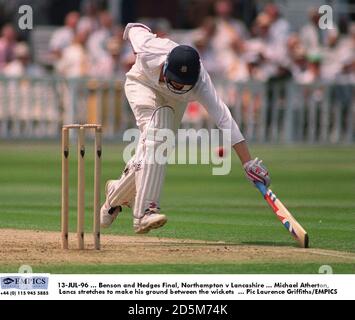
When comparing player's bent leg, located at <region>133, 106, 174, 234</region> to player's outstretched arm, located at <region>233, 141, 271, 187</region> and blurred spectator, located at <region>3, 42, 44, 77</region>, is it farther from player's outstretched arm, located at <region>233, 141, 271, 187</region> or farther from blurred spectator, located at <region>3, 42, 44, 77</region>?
blurred spectator, located at <region>3, 42, 44, 77</region>

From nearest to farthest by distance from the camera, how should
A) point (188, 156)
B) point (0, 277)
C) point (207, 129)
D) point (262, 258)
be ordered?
point (0, 277) → point (262, 258) → point (188, 156) → point (207, 129)

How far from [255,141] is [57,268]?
15.2m

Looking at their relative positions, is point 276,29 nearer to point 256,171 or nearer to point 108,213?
point 108,213

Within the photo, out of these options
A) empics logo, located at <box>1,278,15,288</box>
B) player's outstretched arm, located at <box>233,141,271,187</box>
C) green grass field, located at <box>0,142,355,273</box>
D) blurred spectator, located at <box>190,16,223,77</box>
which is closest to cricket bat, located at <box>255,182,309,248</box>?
player's outstretched arm, located at <box>233,141,271,187</box>

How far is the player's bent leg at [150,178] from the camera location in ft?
35.8

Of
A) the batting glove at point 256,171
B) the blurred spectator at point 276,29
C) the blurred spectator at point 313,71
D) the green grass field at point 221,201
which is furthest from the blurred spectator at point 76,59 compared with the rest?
the batting glove at point 256,171

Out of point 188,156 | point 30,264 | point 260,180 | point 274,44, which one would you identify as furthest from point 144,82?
point 274,44

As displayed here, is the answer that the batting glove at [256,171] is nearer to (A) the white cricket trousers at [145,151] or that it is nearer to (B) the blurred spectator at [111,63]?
(A) the white cricket trousers at [145,151]

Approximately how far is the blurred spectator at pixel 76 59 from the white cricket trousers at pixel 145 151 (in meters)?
14.0

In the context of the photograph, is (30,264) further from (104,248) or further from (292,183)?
(292,183)

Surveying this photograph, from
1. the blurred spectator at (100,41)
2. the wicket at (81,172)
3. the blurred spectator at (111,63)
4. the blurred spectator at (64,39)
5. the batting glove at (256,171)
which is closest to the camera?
the wicket at (81,172)

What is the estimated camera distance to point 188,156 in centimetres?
2167

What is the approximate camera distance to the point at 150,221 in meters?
10.8

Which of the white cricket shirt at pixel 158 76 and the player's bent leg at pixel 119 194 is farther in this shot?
the player's bent leg at pixel 119 194
